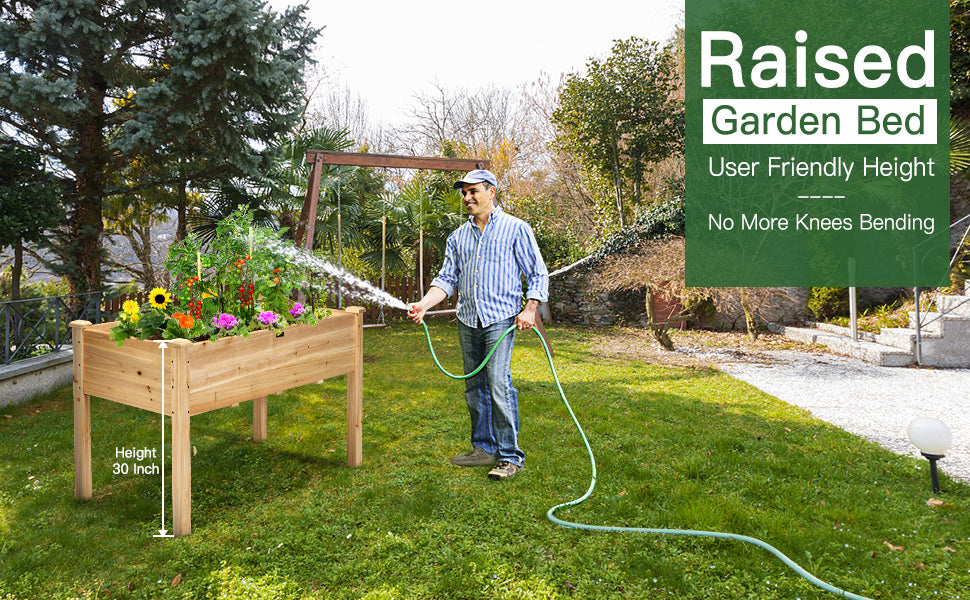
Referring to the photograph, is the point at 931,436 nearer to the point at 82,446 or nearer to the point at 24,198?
the point at 82,446

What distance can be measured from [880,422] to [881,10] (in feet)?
24.9

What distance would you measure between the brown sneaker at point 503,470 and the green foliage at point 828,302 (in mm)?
8313

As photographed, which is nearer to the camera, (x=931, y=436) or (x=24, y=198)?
(x=931, y=436)

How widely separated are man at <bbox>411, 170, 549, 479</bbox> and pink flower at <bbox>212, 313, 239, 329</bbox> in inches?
36.5

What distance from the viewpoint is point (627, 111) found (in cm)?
1109

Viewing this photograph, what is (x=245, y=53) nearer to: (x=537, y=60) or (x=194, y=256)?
(x=194, y=256)

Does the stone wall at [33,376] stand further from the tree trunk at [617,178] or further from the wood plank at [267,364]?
the tree trunk at [617,178]

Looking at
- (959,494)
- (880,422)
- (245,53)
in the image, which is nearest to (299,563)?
(959,494)

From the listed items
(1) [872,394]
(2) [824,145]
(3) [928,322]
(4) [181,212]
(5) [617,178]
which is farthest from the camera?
(5) [617,178]

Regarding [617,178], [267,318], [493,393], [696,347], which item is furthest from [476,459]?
[617,178]

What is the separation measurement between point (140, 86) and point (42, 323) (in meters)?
2.69

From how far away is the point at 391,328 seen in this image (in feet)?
34.8

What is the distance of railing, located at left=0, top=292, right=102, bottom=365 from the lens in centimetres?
509

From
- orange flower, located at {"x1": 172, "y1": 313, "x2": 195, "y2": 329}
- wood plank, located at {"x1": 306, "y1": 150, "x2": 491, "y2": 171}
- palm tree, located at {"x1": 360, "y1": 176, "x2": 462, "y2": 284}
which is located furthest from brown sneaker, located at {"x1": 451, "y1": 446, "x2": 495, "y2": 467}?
palm tree, located at {"x1": 360, "y1": 176, "x2": 462, "y2": 284}
